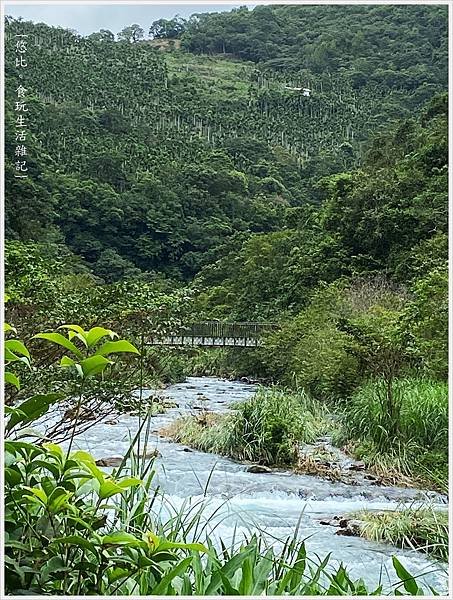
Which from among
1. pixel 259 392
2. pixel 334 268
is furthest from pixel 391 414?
pixel 334 268

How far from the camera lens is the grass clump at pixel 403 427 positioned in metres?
3.15

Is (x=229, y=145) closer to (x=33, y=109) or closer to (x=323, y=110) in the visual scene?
(x=323, y=110)

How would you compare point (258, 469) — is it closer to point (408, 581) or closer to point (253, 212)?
point (253, 212)

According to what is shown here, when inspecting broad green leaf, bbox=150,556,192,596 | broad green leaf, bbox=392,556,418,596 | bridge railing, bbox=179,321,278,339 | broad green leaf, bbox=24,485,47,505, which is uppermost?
broad green leaf, bbox=24,485,47,505

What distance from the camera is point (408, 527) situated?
97.5 inches

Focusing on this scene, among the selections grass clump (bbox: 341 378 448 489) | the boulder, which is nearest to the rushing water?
the boulder

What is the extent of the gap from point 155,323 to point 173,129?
83 cm

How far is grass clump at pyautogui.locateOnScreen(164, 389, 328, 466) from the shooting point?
343cm

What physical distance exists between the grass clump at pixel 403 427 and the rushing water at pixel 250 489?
0.58ft

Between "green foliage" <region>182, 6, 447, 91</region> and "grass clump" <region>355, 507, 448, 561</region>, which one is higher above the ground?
"green foliage" <region>182, 6, 447, 91</region>

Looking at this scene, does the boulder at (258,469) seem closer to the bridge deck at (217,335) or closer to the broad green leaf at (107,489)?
the bridge deck at (217,335)

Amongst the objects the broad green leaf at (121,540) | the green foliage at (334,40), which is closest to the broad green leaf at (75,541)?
the broad green leaf at (121,540)

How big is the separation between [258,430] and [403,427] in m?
0.71

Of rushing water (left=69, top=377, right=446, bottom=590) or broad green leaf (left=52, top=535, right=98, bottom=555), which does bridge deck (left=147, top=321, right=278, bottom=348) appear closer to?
rushing water (left=69, top=377, right=446, bottom=590)
